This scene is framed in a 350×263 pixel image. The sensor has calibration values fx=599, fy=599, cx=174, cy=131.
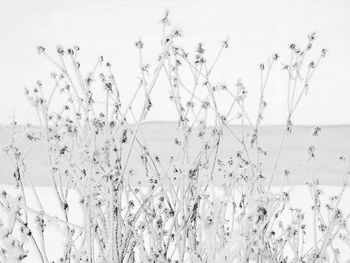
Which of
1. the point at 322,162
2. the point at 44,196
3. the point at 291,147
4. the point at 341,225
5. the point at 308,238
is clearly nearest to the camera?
the point at 341,225

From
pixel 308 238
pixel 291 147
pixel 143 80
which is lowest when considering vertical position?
pixel 308 238

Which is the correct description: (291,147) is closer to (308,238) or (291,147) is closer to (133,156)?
(133,156)

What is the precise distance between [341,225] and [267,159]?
5.12 metres

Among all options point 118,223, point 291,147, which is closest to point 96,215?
point 118,223

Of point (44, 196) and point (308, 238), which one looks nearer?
point (308, 238)

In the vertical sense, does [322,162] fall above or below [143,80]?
below

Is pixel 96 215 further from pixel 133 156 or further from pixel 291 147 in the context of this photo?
pixel 291 147

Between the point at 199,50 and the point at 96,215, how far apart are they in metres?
0.60

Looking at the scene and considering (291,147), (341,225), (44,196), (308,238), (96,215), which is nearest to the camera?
(96,215)

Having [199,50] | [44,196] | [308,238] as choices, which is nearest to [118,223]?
[199,50]

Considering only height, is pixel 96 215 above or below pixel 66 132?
below

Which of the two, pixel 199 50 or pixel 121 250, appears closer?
pixel 121 250

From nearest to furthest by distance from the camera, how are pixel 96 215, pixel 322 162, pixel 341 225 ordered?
pixel 96 215 → pixel 341 225 → pixel 322 162

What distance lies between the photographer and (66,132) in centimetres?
157
